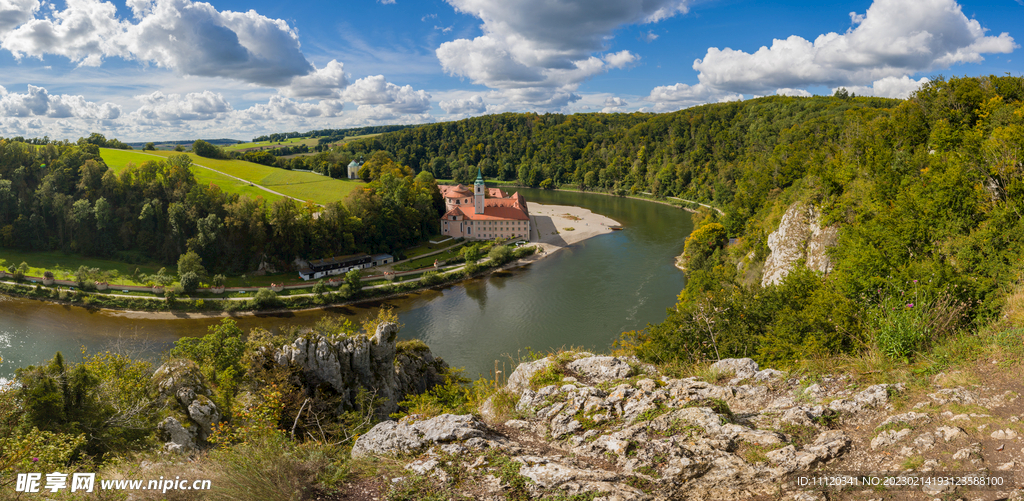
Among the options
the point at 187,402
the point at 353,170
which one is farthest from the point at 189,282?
the point at 353,170

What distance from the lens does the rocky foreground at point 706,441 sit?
3.50m

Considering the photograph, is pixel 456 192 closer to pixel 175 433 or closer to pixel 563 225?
pixel 563 225

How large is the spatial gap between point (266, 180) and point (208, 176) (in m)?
6.44

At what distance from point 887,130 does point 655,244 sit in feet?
94.0

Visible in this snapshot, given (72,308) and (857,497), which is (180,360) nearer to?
(857,497)

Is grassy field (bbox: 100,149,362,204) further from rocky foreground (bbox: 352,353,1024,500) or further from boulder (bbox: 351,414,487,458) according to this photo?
rocky foreground (bbox: 352,353,1024,500)

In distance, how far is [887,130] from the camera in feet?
70.3

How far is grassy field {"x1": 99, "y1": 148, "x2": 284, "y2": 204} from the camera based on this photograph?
171 feet

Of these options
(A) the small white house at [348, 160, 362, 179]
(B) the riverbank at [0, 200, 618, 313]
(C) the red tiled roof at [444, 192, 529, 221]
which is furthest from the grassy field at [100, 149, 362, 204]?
(B) the riverbank at [0, 200, 618, 313]

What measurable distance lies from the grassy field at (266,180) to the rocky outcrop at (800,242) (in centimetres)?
4659

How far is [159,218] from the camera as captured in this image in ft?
138

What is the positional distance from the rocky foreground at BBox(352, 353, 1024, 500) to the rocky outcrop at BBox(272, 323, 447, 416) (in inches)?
285

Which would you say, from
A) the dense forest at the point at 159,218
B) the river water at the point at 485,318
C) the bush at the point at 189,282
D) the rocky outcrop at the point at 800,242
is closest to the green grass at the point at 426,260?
the dense forest at the point at 159,218

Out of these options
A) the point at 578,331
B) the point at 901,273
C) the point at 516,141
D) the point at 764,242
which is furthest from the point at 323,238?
the point at 516,141
